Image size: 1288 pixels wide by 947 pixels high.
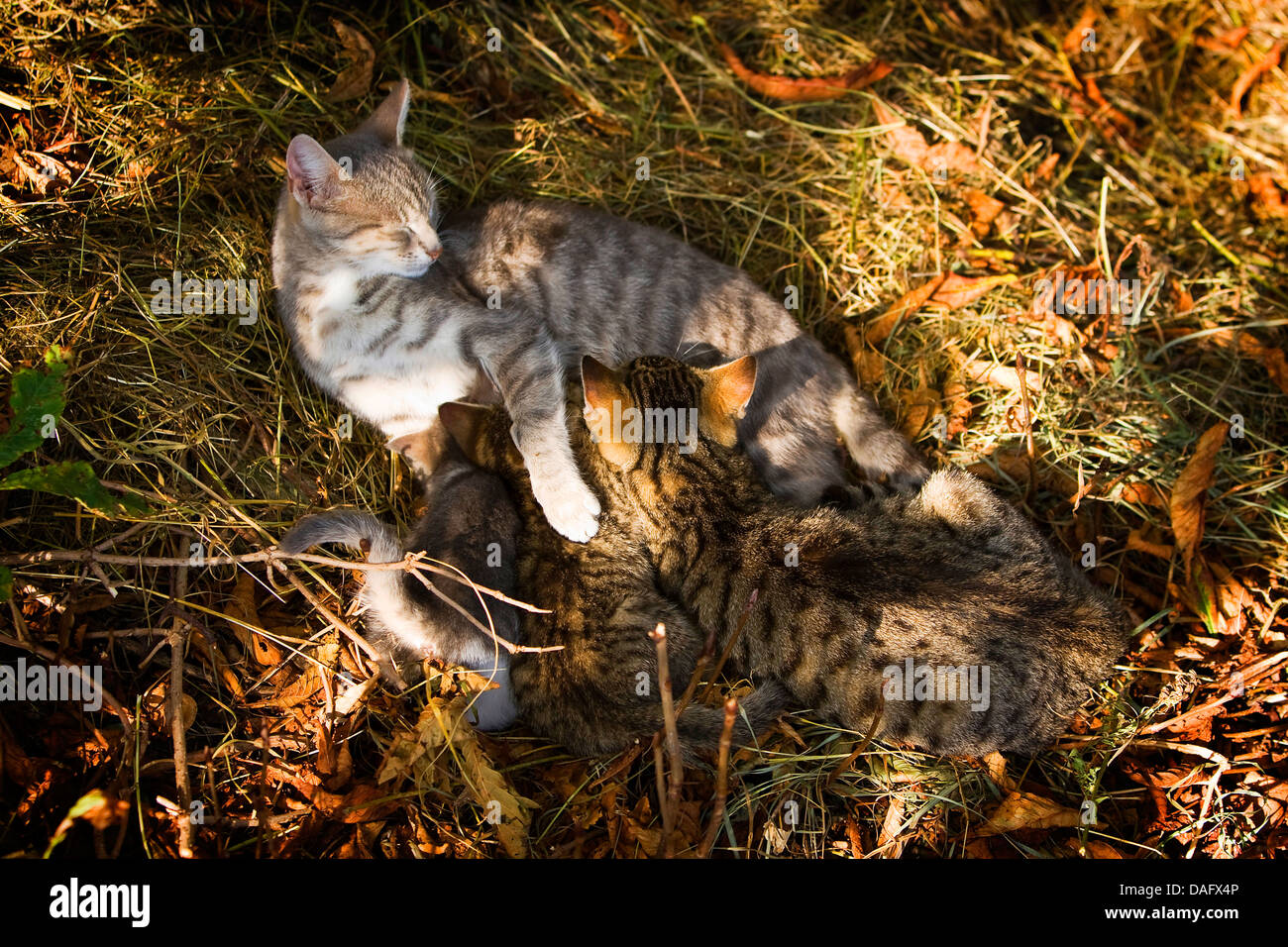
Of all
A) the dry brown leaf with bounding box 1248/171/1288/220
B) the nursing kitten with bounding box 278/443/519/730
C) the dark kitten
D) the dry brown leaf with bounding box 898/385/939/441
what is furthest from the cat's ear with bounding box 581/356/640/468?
the dry brown leaf with bounding box 1248/171/1288/220

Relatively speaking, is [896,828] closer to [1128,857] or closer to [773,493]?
[1128,857]

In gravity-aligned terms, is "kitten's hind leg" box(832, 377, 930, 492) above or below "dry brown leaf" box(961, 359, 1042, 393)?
below

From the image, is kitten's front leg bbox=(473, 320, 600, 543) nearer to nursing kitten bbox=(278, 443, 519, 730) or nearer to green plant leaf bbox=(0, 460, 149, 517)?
nursing kitten bbox=(278, 443, 519, 730)

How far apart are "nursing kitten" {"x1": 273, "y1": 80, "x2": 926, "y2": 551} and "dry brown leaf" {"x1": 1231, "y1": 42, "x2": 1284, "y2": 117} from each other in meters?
3.26

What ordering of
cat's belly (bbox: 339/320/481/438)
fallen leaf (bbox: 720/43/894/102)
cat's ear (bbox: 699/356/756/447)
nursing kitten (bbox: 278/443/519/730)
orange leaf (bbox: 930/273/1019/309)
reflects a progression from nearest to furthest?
nursing kitten (bbox: 278/443/519/730), cat's ear (bbox: 699/356/756/447), cat's belly (bbox: 339/320/481/438), orange leaf (bbox: 930/273/1019/309), fallen leaf (bbox: 720/43/894/102)

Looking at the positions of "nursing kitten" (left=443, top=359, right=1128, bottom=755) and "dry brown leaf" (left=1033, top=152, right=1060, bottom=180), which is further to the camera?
"dry brown leaf" (left=1033, top=152, right=1060, bottom=180)

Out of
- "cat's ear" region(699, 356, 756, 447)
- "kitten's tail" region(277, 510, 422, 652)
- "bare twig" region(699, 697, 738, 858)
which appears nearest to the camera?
"bare twig" region(699, 697, 738, 858)

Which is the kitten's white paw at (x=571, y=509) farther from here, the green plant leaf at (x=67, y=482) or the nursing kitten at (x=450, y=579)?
the green plant leaf at (x=67, y=482)

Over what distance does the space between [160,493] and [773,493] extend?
241 cm

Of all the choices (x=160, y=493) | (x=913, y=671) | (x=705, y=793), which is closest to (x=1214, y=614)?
(x=913, y=671)

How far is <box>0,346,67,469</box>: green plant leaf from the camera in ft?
8.72

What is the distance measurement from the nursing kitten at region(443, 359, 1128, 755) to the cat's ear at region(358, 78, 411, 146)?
1.17 metres

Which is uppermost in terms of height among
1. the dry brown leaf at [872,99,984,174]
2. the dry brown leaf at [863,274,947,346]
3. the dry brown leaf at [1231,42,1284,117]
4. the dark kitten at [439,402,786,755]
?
the dry brown leaf at [1231,42,1284,117]

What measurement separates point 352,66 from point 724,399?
8.15 feet
